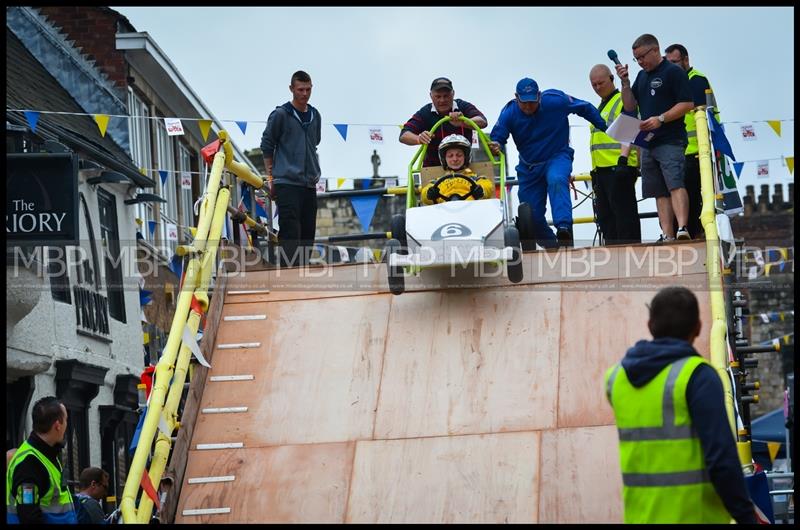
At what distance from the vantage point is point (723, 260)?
32.0 feet

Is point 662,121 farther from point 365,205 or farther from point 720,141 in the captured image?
point 365,205

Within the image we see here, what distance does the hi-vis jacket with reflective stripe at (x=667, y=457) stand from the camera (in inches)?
225

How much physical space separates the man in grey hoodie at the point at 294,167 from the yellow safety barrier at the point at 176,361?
4.39 feet

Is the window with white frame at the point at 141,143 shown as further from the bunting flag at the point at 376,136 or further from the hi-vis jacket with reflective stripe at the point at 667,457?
the hi-vis jacket with reflective stripe at the point at 667,457

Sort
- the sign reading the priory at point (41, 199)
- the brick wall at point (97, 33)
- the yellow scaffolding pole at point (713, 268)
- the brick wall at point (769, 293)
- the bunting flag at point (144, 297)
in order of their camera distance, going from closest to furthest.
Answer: the yellow scaffolding pole at point (713, 268) < the sign reading the priory at point (41, 199) < the bunting flag at point (144, 297) < the brick wall at point (97, 33) < the brick wall at point (769, 293)

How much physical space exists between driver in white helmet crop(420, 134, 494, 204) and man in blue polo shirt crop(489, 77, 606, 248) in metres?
0.47

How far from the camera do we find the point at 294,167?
12125mm

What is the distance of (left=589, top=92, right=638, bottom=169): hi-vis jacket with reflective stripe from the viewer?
1214 cm

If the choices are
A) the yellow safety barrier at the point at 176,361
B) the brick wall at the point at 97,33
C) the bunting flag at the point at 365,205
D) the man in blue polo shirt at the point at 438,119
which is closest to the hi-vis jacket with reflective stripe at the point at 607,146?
the man in blue polo shirt at the point at 438,119

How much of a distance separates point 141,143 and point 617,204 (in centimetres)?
1262

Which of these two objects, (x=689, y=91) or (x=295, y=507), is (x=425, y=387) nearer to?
(x=295, y=507)

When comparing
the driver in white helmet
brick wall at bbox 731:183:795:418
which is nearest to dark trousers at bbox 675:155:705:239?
the driver in white helmet

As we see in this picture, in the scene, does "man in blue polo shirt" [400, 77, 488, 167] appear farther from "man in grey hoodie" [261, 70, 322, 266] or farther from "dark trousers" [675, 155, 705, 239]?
"dark trousers" [675, 155, 705, 239]

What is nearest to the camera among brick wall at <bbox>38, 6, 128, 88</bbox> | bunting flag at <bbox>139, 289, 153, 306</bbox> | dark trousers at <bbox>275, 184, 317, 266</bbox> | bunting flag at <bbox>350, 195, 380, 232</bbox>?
dark trousers at <bbox>275, 184, 317, 266</bbox>
